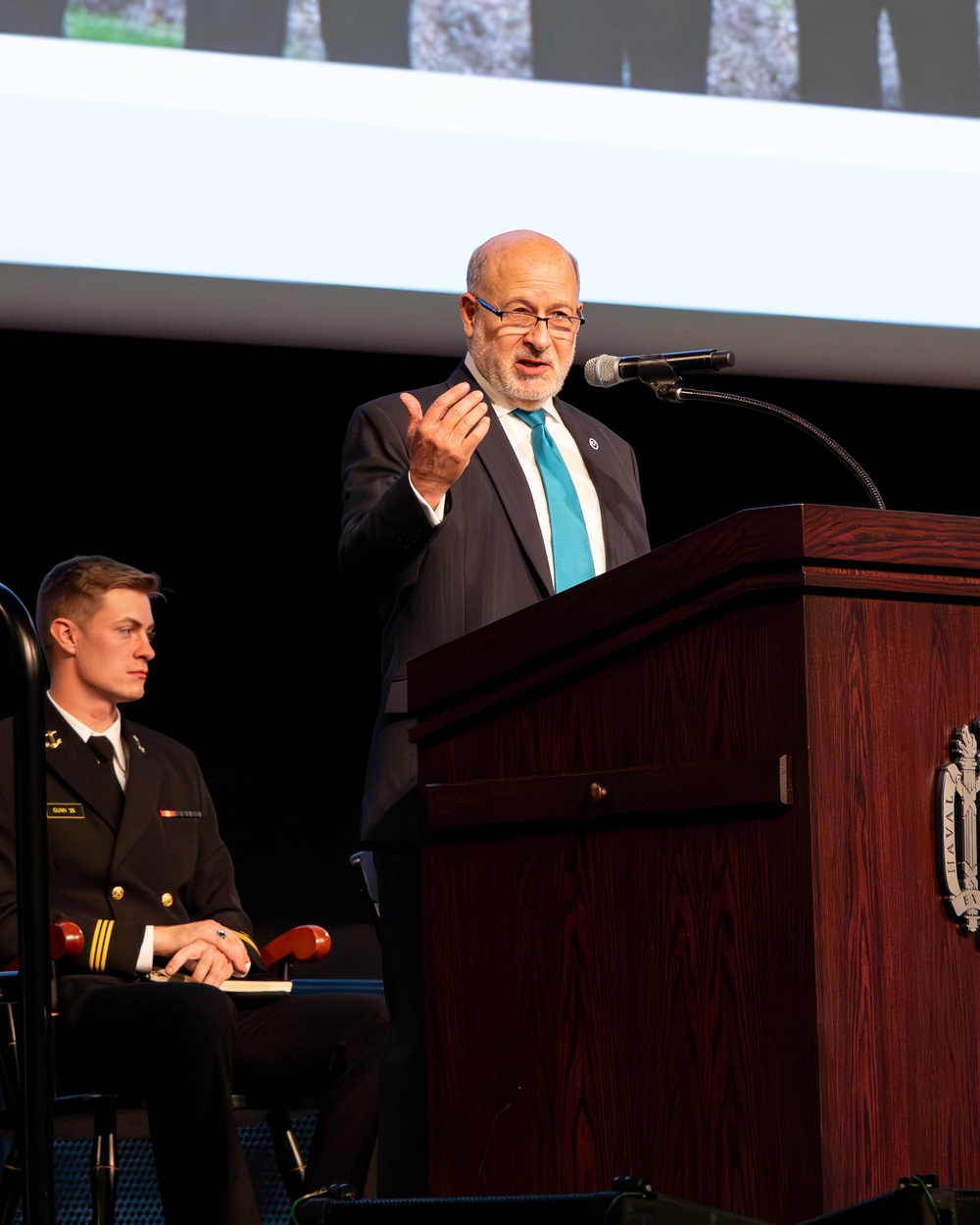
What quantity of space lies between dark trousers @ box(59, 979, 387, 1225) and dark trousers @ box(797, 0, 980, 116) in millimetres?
2028

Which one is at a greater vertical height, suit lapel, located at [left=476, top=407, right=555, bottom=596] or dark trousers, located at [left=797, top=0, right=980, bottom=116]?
dark trousers, located at [left=797, top=0, right=980, bottom=116]

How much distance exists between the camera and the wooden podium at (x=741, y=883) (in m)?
1.17

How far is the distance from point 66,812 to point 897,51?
86.5 inches

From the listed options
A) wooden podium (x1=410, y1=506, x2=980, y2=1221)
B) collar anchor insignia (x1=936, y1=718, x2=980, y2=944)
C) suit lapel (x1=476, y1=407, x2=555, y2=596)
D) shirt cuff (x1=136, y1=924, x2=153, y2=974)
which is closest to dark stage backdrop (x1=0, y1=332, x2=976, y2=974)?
shirt cuff (x1=136, y1=924, x2=153, y2=974)

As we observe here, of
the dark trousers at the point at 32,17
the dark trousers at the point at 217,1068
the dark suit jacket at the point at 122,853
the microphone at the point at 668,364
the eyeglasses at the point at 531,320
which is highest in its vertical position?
the dark trousers at the point at 32,17

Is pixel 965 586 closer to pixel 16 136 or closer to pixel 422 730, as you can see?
pixel 422 730

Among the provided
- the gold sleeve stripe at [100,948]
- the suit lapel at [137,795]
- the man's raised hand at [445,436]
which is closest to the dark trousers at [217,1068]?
the gold sleeve stripe at [100,948]

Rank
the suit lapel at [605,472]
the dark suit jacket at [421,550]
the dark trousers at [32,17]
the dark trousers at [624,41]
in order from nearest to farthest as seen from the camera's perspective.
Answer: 1. the dark suit jacket at [421,550]
2. the suit lapel at [605,472]
3. the dark trousers at [32,17]
4. the dark trousers at [624,41]

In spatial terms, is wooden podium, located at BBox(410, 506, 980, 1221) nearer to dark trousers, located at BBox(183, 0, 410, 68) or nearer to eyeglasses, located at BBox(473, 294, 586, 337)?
eyeglasses, located at BBox(473, 294, 586, 337)

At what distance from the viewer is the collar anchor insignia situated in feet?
3.98

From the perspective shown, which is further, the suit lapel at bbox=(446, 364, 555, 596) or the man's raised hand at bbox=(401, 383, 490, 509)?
the suit lapel at bbox=(446, 364, 555, 596)

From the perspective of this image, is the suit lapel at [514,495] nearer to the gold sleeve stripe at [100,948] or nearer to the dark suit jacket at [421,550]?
the dark suit jacket at [421,550]

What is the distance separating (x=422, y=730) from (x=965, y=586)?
1.79ft

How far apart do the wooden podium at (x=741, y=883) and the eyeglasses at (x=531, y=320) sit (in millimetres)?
756
